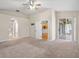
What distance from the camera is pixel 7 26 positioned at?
2020mm

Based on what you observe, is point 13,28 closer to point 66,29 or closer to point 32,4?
point 32,4

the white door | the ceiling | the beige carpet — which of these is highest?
the ceiling

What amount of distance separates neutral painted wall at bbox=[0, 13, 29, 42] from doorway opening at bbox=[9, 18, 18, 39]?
49 millimetres

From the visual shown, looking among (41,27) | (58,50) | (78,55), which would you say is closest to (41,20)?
(41,27)

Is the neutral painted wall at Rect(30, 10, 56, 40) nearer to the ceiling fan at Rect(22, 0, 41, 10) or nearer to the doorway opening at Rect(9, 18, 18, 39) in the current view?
the ceiling fan at Rect(22, 0, 41, 10)

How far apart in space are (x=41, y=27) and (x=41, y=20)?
4.9 inches

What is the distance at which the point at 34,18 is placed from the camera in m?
2.12

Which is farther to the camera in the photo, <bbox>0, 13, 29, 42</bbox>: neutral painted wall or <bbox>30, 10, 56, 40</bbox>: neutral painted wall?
<bbox>30, 10, 56, 40</bbox>: neutral painted wall

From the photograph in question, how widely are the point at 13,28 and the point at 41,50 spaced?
24.1 inches

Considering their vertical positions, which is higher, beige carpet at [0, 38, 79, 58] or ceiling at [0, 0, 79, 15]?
ceiling at [0, 0, 79, 15]

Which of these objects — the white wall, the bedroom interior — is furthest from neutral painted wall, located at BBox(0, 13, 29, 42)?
the white wall

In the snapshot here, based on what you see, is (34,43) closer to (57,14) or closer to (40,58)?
(40,58)

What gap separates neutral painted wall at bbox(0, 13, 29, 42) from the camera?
1971 millimetres

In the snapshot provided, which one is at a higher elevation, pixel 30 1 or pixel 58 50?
pixel 30 1
